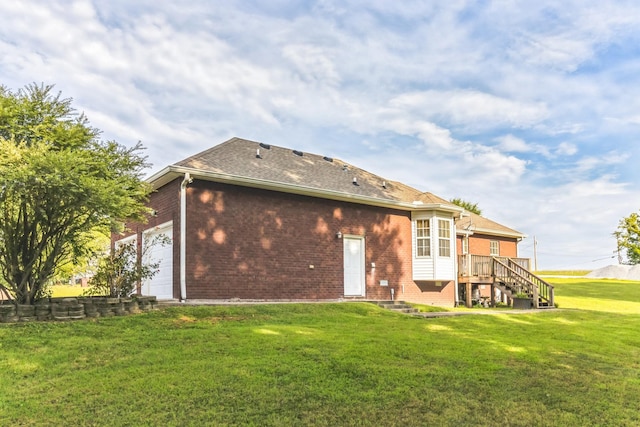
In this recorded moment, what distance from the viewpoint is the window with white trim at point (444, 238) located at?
18.4m

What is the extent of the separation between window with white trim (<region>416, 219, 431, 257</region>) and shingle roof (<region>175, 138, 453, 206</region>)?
3.01 ft

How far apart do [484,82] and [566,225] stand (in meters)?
14.5

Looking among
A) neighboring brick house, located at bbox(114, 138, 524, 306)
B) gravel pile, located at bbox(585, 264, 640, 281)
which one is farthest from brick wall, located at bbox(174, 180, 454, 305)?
gravel pile, located at bbox(585, 264, 640, 281)

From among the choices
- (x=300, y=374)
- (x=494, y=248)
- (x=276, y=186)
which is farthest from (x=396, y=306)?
(x=494, y=248)

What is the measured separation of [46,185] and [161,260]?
585 centimetres

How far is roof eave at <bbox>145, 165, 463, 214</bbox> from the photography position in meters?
12.7

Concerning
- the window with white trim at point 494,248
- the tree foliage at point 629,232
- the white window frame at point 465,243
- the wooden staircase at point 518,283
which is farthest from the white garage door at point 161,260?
the tree foliage at point 629,232

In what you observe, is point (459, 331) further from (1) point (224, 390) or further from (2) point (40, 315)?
(2) point (40, 315)

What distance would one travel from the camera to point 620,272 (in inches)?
1720

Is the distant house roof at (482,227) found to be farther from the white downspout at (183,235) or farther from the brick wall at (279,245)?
the white downspout at (183,235)

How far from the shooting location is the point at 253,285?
13.8 m

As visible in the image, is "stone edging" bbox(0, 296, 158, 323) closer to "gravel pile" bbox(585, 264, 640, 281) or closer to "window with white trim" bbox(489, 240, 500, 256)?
"window with white trim" bbox(489, 240, 500, 256)

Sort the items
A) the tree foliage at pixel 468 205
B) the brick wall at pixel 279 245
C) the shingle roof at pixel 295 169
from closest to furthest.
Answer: the brick wall at pixel 279 245
the shingle roof at pixel 295 169
the tree foliage at pixel 468 205

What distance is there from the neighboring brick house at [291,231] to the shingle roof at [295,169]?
0.06 m
